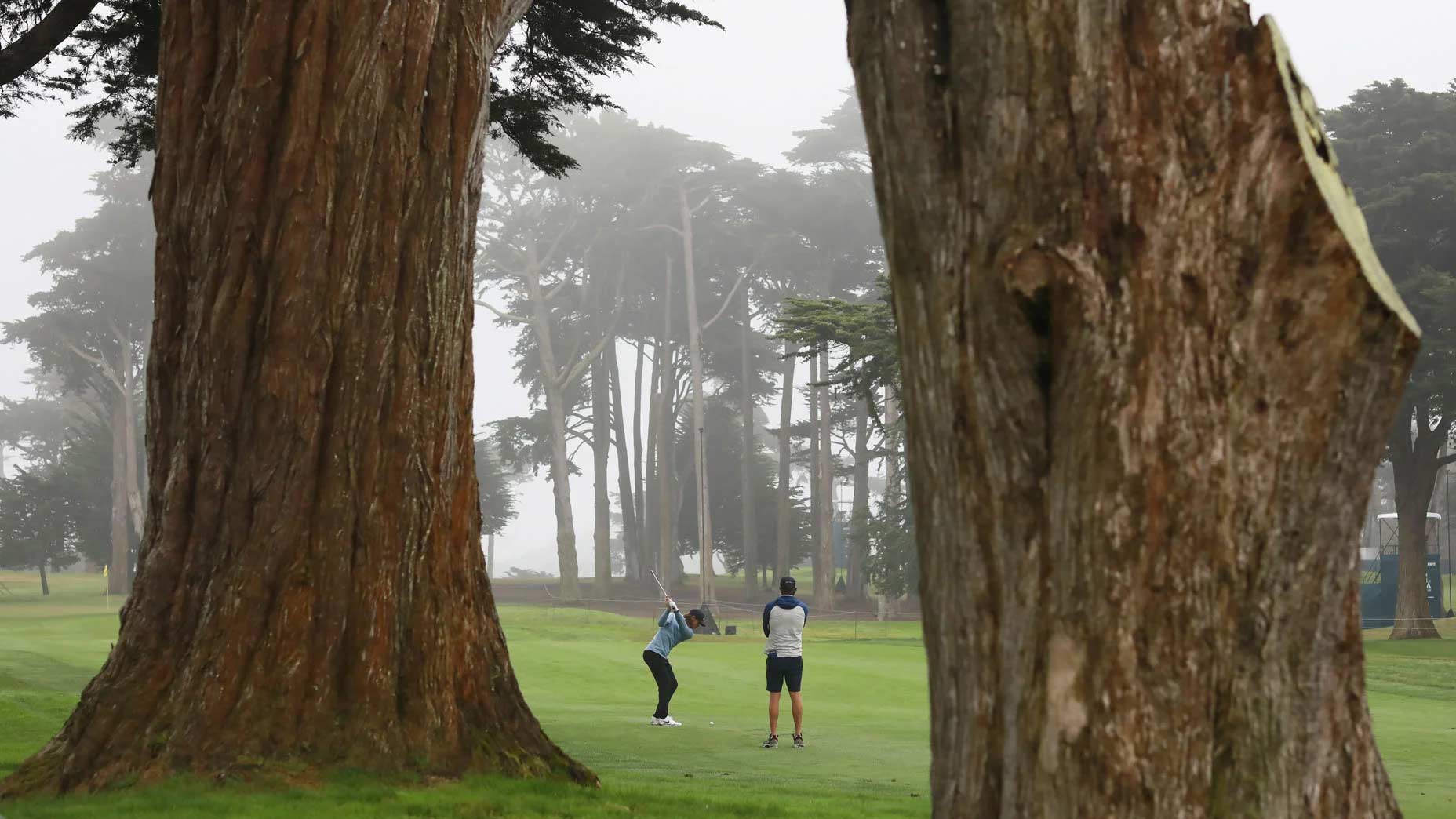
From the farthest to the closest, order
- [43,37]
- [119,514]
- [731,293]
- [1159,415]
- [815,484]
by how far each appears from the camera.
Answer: [815,484] < [731,293] < [119,514] < [43,37] < [1159,415]

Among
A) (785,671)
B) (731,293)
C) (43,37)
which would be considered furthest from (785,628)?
(731,293)

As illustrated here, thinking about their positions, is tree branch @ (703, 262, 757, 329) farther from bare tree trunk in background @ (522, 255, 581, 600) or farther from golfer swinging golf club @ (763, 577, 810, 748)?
golfer swinging golf club @ (763, 577, 810, 748)

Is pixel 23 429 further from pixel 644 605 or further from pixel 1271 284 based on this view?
pixel 1271 284

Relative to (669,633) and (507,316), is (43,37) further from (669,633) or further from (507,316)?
(507,316)

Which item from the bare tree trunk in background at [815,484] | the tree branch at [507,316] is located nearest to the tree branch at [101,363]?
the tree branch at [507,316]

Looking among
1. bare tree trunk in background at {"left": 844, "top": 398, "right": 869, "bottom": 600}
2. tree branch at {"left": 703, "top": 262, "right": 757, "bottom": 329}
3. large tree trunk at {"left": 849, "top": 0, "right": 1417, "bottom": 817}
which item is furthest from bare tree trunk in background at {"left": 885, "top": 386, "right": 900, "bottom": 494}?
large tree trunk at {"left": 849, "top": 0, "right": 1417, "bottom": 817}

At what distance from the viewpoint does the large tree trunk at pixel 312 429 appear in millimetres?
7496

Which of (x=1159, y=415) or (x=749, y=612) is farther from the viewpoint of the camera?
(x=749, y=612)

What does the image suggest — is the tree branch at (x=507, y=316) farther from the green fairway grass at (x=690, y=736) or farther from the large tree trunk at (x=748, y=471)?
the green fairway grass at (x=690, y=736)

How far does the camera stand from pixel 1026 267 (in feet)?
9.05

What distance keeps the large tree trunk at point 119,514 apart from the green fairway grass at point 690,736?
16.9m

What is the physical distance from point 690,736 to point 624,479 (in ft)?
155

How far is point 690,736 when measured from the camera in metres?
13.8

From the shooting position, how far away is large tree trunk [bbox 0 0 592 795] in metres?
7.50
